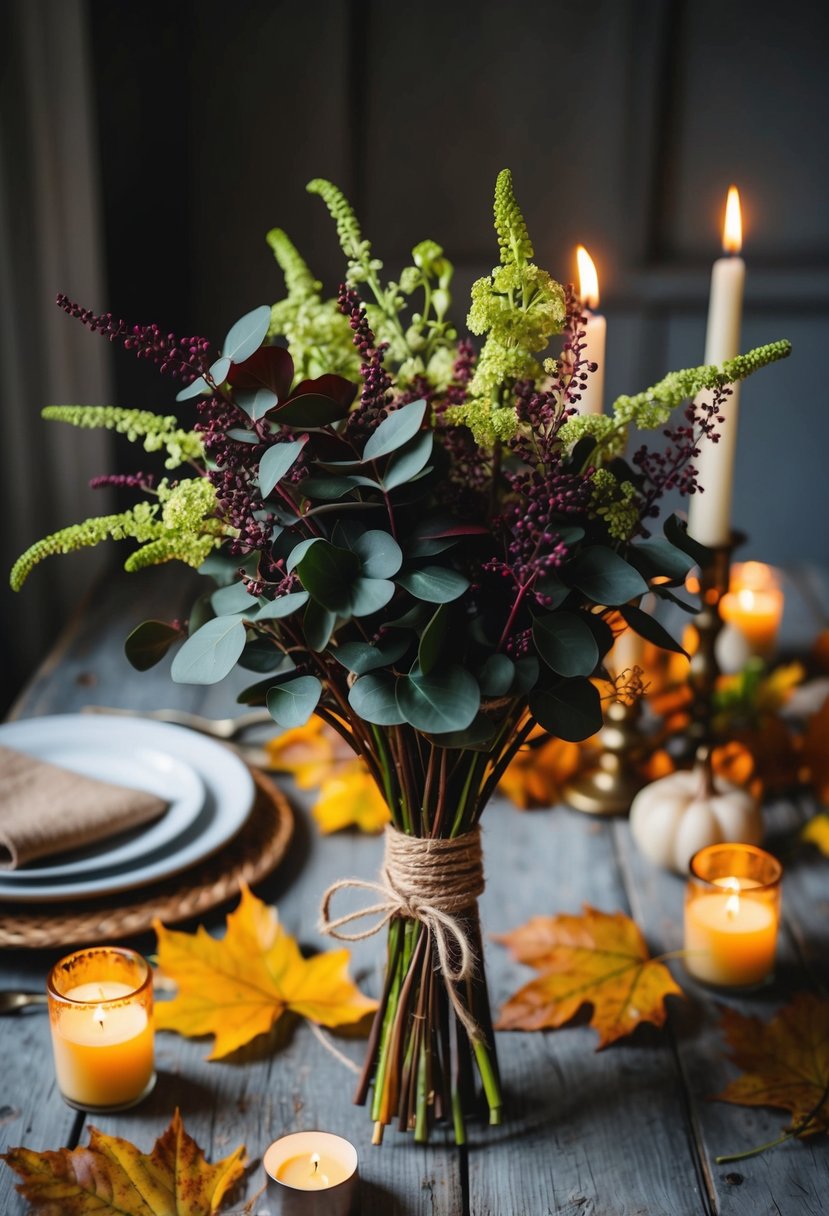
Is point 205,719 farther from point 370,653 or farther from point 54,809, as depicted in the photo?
point 370,653

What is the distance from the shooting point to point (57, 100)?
6.07ft

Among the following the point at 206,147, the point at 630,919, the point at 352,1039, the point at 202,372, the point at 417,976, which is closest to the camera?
the point at 202,372

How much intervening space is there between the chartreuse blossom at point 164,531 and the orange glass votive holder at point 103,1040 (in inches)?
11.3

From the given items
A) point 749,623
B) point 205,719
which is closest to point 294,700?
point 205,719

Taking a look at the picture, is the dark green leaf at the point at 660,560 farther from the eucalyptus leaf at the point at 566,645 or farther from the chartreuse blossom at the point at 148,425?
the chartreuse blossom at the point at 148,425

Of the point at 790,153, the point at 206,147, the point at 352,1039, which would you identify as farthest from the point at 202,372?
the point at 790,153

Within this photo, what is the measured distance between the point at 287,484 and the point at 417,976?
336mm

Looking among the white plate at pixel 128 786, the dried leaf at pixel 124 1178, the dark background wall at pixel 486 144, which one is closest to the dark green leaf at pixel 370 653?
the dried leaf at pixel 124 1178

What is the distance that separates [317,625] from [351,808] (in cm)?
55

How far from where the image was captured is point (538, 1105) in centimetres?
80

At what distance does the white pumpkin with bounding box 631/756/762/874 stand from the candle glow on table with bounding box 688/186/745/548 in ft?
0.79

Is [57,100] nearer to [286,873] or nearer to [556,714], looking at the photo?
[286,873]

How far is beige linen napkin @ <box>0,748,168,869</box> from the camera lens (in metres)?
0.95

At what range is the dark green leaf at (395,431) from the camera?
0.63 m
